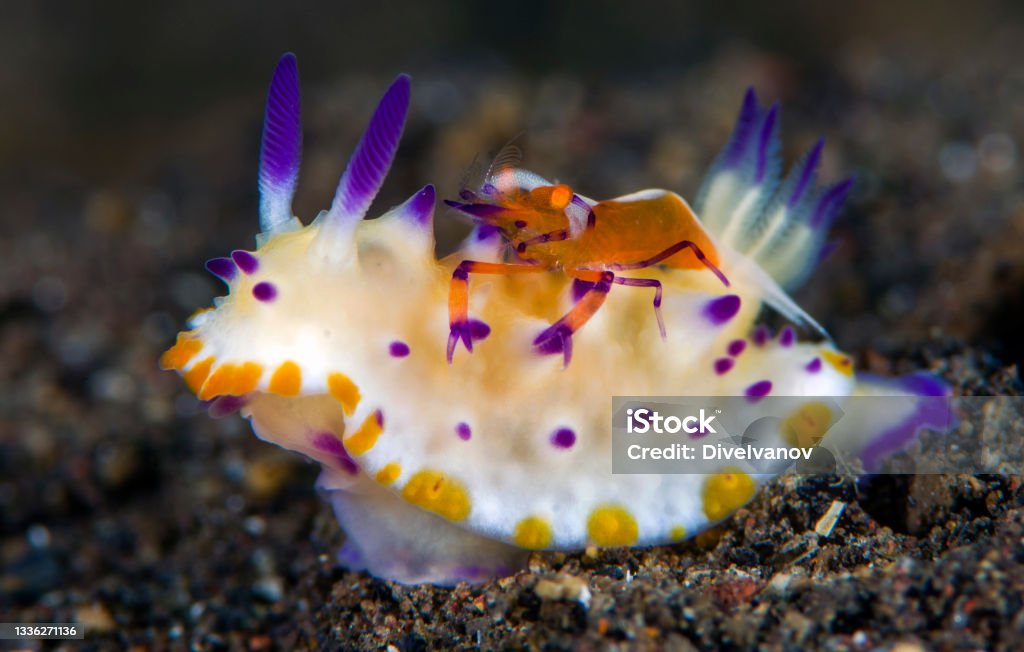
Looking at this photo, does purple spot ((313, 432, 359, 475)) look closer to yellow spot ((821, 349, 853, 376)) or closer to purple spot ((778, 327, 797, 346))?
purple spot ((778, 327, 797, 346))

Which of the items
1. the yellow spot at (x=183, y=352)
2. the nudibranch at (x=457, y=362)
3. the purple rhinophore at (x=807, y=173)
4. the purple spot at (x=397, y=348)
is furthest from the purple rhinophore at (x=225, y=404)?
the purple rhinophore at (x=807, y=173)

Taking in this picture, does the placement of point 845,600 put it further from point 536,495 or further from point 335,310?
point 335,310

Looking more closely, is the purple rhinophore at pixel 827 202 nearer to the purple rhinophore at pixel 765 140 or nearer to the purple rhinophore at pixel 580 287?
the purple rhinophore at pixel 765 140

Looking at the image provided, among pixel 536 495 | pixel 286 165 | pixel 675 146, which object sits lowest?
pixel 536 495

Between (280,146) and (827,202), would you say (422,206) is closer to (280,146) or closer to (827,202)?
(280,146)

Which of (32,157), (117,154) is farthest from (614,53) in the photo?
(32,157)

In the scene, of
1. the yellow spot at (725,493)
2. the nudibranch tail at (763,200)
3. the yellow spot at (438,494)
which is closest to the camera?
the yellow spot at (438,494)

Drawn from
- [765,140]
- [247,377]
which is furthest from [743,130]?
[247,377]
